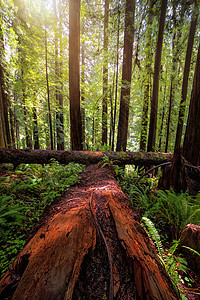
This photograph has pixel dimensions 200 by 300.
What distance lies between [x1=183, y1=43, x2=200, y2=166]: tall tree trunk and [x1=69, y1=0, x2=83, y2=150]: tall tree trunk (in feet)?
15.6

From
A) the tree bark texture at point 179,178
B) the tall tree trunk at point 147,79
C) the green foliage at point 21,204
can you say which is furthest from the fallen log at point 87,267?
the tall tree trunk at point 147,79

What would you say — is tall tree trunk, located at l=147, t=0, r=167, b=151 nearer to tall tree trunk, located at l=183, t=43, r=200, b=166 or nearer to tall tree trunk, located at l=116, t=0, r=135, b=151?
tall tree trunk, located at l=116, t=0, r=135, b=151

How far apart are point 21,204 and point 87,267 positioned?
2.20 m

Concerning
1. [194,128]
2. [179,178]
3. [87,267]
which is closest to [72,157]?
[179,178]

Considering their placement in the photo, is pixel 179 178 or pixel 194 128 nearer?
pixel 179 178

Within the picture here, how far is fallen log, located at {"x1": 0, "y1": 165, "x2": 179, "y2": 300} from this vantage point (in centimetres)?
85

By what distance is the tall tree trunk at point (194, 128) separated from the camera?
4.72 m

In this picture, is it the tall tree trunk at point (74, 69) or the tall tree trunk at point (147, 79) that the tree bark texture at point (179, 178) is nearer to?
the tall tree trunk at point (74, 69)

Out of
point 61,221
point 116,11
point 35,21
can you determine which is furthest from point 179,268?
point 35,21

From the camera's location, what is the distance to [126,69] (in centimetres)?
634

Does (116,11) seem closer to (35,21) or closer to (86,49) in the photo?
(35,21)

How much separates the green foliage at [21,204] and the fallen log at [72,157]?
856 millimetres

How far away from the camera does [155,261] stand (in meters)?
1.21

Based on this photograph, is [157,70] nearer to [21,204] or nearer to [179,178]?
[179,178]
